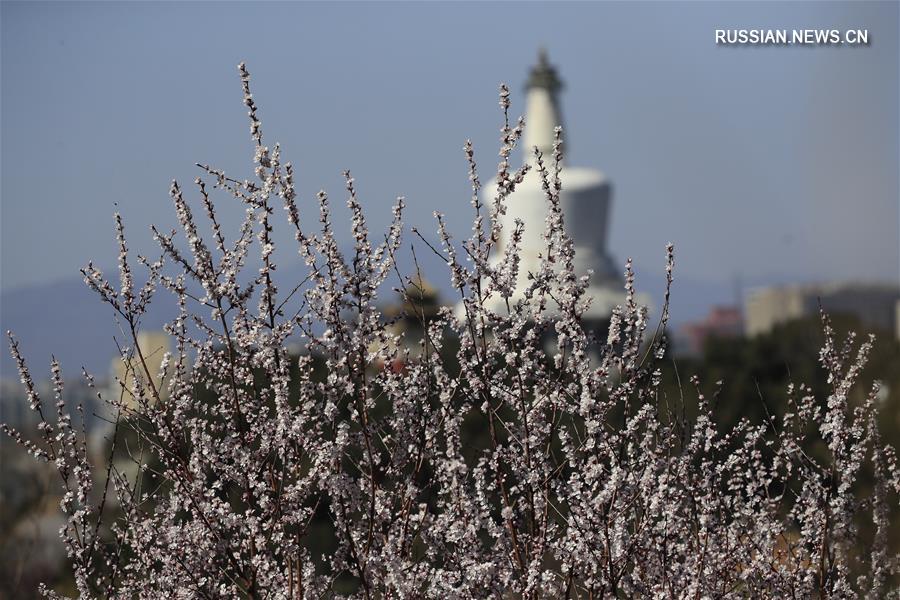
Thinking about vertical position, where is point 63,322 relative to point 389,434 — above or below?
below

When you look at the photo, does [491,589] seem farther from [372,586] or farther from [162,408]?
[162,408]

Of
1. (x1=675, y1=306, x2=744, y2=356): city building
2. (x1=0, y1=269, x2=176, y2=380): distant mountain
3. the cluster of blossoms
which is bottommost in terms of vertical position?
(x1=675, y1=306, x2=744, y2=356): city building

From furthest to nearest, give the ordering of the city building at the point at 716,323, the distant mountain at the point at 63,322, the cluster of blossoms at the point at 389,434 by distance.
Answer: the city building at the point at 716,323 → the distant mountain at the point at 63,322 → the cluster of blossoms at the point at 389,434

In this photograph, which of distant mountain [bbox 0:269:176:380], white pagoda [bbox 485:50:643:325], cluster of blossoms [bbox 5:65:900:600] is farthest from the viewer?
distant mountain [bbox 0:269:176:380]

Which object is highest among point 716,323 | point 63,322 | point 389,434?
point 389,434

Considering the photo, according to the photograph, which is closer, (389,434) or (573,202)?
(389,434)

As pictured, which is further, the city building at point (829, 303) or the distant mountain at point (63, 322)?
the distant mountain at point (63, 322)

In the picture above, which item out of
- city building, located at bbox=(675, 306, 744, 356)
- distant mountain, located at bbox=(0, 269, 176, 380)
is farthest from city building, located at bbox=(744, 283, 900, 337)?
city building, located at bbox=(675, 306, 744, 356)

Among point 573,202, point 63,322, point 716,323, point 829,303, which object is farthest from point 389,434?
point 716,323

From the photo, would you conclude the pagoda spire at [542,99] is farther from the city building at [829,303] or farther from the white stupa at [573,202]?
the city building at [829,303]

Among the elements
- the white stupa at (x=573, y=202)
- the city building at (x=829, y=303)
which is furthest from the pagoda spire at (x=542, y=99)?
the city building at (x=829, y=303)

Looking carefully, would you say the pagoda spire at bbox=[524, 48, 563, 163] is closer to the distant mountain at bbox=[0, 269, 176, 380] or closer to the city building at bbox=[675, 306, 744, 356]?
the distant mountain at bbox=[0, 269, 176, 380]

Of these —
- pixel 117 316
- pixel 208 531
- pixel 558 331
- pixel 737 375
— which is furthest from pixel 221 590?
pixel 737 375

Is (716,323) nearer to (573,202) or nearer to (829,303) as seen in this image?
(829,303)
